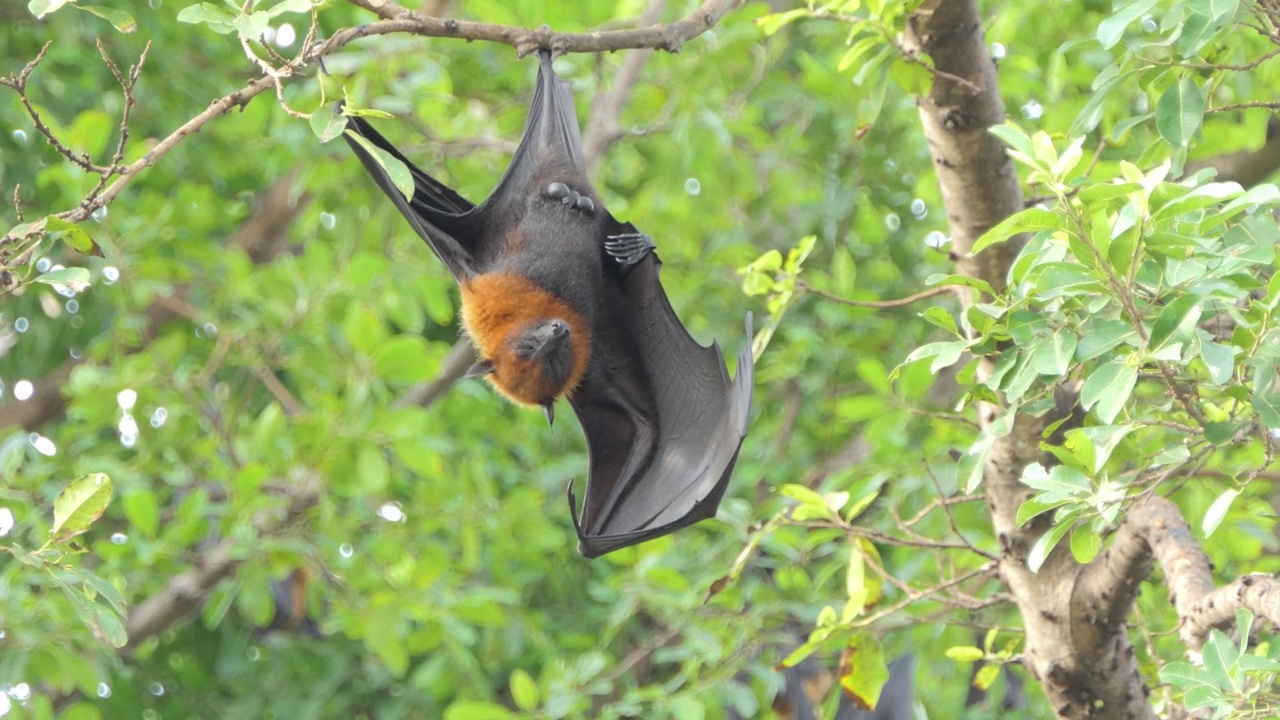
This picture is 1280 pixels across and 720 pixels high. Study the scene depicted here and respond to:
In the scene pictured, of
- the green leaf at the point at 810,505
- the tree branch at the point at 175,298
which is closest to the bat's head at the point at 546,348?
the green leaf at the point at 810,505

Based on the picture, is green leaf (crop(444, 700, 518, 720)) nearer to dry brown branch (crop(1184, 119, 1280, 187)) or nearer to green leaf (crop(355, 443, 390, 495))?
green leaf (crop(355, 443, 390, 495))

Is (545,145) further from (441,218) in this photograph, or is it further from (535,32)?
(535,32)

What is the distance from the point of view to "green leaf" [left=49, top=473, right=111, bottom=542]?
2822 mm

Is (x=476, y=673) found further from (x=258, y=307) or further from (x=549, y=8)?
(x=549, y=8)

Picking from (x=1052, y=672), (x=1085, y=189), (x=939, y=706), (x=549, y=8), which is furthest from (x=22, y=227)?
(x=939, y=706)

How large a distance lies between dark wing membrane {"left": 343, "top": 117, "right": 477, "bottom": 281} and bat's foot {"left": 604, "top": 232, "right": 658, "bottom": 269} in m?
0.54

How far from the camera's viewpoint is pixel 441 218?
15.5 ft

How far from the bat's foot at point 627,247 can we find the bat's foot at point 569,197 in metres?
0.15

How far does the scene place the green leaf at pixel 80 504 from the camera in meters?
2.82

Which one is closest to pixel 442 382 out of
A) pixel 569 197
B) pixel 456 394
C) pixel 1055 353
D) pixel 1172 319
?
pixel 456 394

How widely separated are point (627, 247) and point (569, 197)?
30 cm

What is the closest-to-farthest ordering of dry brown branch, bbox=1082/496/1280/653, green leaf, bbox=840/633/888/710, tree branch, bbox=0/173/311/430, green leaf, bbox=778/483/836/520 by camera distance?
dry brown branch, bbox=1082/496/1280/653, green leaf, bbox=778/483/836/520, green leaf, bbox=840/633/888/710, tree branch, bbox=0/173/311/430

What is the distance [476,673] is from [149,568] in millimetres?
1815

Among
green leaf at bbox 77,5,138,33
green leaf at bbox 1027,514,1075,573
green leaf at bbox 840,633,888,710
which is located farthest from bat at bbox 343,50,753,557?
green leaf at bbox 1027,514,1075,573
